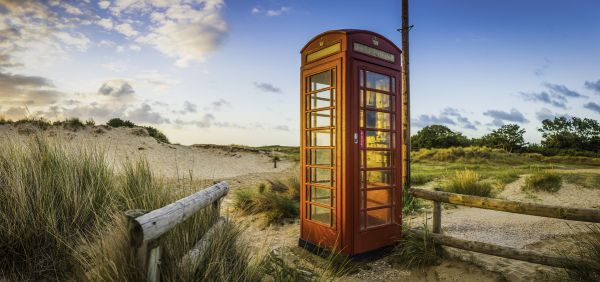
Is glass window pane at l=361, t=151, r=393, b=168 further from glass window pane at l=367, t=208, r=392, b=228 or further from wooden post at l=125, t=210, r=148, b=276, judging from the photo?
wooden post at l=125, t=210, r=148, b=276

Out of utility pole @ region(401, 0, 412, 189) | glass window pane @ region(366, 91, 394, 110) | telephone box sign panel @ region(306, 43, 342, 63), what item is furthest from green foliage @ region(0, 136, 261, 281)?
utility pole @ region(401, 0, 412, 189)

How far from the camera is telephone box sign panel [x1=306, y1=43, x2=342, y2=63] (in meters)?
4.70

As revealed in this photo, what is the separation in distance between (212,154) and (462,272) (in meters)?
20.6

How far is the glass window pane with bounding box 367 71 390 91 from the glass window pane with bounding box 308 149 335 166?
1154mm

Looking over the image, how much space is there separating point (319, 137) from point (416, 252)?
2.22m

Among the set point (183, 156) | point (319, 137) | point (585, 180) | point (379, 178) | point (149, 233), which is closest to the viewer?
point (149, 233)

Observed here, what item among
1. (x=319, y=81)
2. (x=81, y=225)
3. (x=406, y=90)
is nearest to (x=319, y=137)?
(x=319, y=81)

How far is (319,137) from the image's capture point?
505 centimetres

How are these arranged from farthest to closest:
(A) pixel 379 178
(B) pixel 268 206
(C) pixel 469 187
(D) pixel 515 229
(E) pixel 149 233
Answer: (C) pixel 469 187 < (B) pixel 268 206 < (D) pixel 515 229 < (A) pixel 379 178 < (E) pixel 149 233

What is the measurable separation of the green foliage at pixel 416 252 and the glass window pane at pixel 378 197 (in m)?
0.66

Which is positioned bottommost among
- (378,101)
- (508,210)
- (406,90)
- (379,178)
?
(508,210)

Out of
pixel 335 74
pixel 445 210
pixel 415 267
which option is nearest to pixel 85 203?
pixel 335 74

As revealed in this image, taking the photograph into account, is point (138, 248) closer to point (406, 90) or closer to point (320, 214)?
point (320, 214)

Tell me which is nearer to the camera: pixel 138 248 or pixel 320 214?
pixel 138 248
